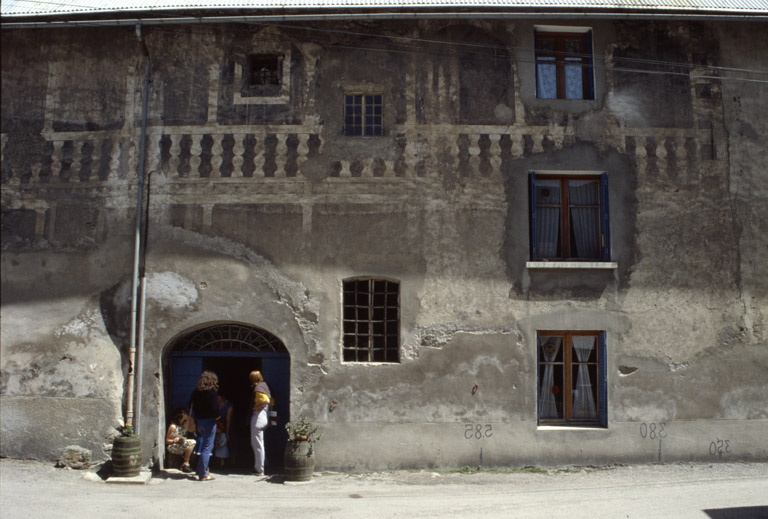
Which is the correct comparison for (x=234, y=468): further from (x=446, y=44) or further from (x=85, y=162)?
(x=446, y=44)

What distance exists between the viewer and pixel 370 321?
11.3 m

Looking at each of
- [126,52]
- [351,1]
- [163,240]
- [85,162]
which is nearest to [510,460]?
[163,240]

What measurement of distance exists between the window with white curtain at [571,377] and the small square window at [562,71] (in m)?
4.16

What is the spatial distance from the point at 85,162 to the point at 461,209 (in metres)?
6.40

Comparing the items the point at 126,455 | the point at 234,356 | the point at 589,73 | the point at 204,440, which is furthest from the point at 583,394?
the point at 126,455

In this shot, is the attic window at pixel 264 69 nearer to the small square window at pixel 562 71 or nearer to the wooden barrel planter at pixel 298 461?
the small square window at pixel 562 71

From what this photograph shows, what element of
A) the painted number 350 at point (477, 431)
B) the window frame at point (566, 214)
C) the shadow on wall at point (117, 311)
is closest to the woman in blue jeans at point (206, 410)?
the shadow on wall at point (117, 311)

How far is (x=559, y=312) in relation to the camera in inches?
444

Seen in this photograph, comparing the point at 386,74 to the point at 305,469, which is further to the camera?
the point at 386,74

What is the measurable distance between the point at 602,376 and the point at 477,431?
7.50 ft

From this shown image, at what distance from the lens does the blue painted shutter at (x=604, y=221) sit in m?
11.4

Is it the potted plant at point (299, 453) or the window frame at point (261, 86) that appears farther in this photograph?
the window frame at point (261, 86)

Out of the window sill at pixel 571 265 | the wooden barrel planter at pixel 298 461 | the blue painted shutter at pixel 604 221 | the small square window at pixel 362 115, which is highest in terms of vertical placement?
the small square window at pixel 362 115

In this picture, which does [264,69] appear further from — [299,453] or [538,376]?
[538,376]
